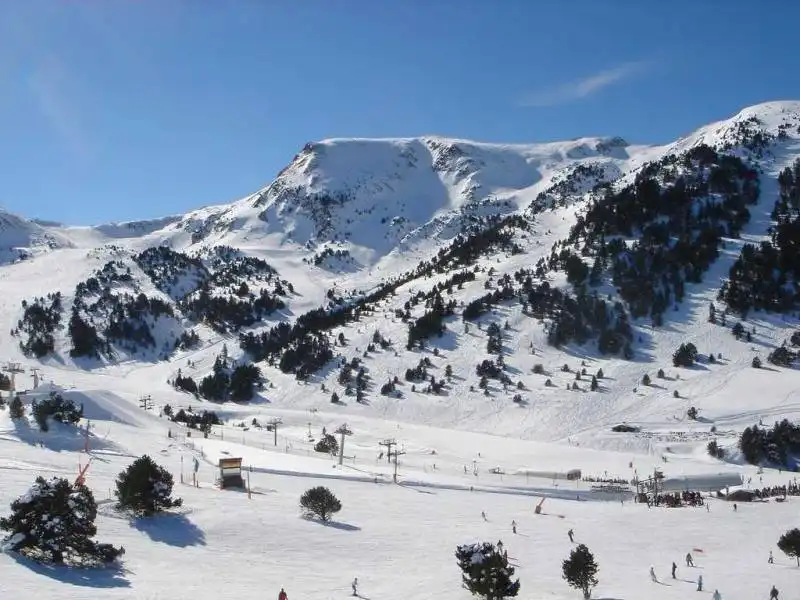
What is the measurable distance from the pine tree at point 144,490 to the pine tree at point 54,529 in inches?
251

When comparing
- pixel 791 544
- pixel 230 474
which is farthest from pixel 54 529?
pixel 791 544

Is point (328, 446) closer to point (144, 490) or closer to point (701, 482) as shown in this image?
point (701, 482)

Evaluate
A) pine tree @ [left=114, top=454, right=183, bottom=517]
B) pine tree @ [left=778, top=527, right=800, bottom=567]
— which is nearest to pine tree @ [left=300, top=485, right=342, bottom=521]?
pine tree @ [left=114, top=454, right=183, bottom=517]

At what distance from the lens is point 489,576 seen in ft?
95.6

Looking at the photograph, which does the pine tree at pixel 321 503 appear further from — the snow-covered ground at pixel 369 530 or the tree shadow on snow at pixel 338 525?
the snow-covered ground at pixel 369 530

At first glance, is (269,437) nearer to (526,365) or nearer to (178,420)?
(178,420)

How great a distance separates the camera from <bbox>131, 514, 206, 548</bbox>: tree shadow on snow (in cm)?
3559

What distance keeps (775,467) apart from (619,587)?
5239 cm

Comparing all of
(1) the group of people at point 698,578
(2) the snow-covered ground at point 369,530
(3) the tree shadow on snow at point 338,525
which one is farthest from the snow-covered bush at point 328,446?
(1) the group of people at point 698,578

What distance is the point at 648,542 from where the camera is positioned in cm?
4266

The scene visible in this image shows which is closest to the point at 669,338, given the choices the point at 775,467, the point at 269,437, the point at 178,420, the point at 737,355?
the point at 737,355

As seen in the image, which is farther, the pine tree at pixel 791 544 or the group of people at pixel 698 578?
the pine tree at pixel 791 544

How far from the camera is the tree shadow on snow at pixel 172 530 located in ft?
117

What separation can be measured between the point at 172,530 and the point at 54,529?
8599mm
